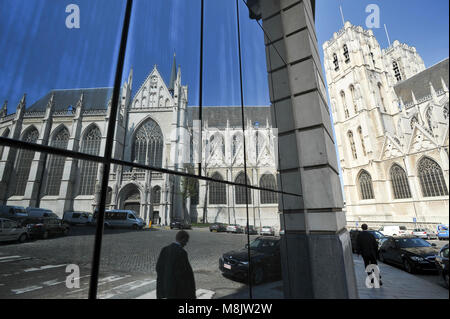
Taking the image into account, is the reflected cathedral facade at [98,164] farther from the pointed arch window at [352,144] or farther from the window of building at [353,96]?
the window of building at [353,96]

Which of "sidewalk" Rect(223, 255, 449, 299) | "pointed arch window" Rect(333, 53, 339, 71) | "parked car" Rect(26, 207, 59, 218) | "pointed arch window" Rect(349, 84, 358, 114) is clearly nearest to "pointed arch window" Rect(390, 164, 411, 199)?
"pointed arch window" Rect(349, 84, 358, 114)

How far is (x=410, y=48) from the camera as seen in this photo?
39719mm

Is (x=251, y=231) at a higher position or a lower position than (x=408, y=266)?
higher

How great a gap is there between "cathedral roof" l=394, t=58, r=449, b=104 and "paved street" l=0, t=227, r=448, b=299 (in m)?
42.3

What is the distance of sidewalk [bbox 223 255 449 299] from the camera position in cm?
238

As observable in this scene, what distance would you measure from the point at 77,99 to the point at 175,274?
126cm

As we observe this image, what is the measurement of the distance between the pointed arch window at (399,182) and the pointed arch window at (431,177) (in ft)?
18.3

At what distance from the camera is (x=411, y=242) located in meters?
7.08

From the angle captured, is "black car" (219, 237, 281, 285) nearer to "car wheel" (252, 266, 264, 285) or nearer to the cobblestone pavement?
"car wheel" (252, 266, 264, 285)

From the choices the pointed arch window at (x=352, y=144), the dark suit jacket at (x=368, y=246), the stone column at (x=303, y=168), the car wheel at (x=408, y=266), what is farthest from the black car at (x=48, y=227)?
the pointed arch window at (x=352, y=144)

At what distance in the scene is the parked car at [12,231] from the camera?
0.63 meters

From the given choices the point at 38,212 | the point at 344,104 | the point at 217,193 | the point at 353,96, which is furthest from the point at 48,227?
the point at 344,104

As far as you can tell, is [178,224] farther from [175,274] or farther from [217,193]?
[217,193]

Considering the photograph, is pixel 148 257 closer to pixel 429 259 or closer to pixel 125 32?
pixel 125 32
